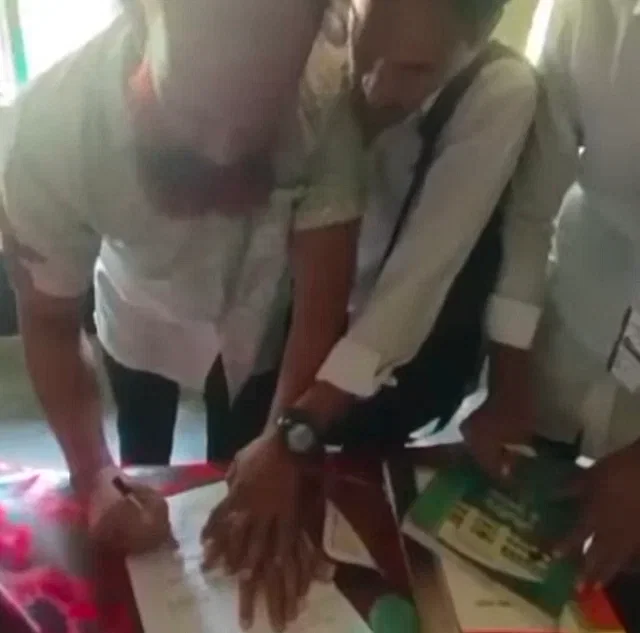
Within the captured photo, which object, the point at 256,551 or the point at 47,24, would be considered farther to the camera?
the point at 47,24

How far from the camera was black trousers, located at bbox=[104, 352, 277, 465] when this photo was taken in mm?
1116

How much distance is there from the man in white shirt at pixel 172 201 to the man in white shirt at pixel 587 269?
157mm

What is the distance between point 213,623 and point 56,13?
3.67ft

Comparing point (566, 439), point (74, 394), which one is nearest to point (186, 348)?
point (74, 394)

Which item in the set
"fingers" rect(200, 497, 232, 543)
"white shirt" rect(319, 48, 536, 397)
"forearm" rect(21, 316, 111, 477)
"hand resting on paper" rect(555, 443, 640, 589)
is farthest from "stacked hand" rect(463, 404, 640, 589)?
"forearm" rect(21, 316, 111, 477)

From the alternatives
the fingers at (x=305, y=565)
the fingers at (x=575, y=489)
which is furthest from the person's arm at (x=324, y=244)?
the fingers at (x=575, y=489)

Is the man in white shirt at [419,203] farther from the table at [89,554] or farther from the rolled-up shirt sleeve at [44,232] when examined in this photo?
the rolled-up shirt sleeve at [44,232]

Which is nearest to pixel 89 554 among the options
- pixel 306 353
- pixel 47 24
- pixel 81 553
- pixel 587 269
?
pixel 81 553

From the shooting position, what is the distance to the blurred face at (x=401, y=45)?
0.78 metres

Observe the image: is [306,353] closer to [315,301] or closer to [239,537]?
[315,301]

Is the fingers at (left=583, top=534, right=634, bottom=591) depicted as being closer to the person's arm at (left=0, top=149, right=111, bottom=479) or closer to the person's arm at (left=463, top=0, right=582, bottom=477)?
the person's arm at (left=463, top=0, right=582, bottom=477)

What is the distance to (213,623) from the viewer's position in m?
0.82

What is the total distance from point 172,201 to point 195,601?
0.30 meters

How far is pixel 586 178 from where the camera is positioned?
925 millimetres
